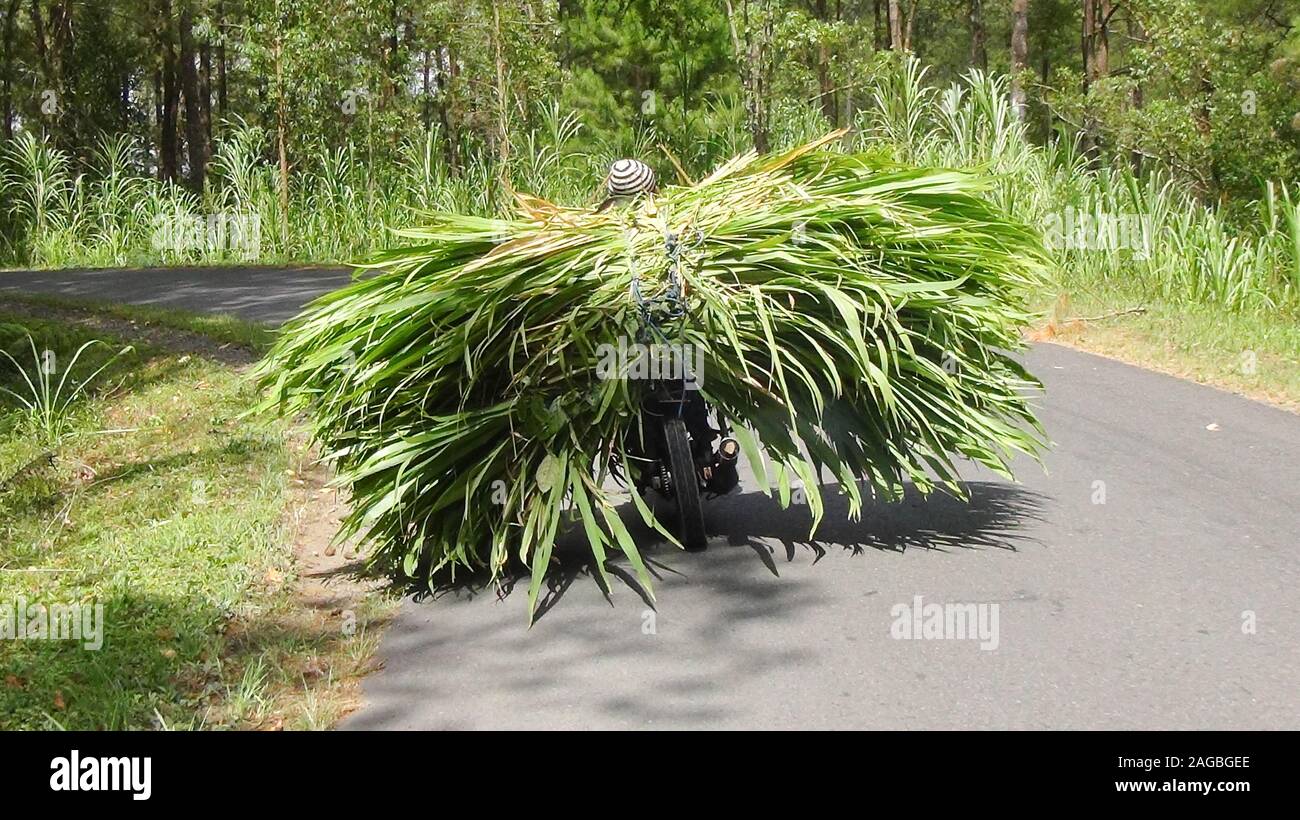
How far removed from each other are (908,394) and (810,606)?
41.5 inches

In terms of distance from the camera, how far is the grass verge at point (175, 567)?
525cm

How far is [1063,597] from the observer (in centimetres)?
587

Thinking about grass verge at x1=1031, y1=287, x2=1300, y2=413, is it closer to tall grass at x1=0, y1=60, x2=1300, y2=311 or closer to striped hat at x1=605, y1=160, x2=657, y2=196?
tall grass at x1=0, y1=60, x2=1300, y2=311

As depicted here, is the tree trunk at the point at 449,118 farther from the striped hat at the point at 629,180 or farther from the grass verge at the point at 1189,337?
the striped hat at the point at 629,180

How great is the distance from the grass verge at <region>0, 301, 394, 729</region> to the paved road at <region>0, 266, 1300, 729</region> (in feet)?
1.32

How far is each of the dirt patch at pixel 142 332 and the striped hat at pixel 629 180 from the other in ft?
20.4

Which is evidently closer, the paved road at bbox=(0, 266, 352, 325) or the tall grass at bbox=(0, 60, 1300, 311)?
the paved road at bbox=(0, 266, 352, 325)

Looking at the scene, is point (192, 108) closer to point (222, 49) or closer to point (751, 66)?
point (222, 49)

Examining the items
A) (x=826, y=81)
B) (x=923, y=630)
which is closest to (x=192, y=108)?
(x=826, y=81)

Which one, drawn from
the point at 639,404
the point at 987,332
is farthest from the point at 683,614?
the point at 987,332

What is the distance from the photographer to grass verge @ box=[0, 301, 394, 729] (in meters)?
5.25

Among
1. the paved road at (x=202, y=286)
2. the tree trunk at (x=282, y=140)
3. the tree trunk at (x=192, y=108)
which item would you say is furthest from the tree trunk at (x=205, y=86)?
the paved road at (x=202, y=286)

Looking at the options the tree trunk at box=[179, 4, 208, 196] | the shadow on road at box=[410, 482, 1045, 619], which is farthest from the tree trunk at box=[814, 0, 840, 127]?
the shadow on road at box=[410, 482, 1045, 619]
